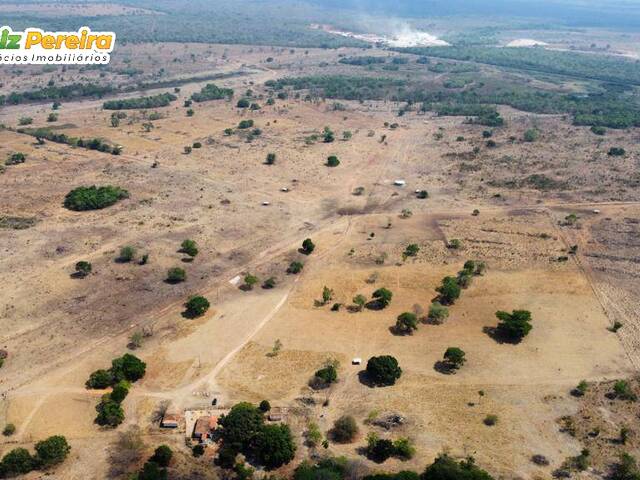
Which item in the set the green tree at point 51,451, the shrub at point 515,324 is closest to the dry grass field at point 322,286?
the green tree at point 51,451

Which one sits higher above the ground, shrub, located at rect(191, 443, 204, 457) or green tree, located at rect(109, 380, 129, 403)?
shrub, located at rect(191, 443, 204, 457)

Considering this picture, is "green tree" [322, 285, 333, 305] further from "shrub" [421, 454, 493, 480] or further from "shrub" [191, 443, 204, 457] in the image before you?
"shrub" [421, 454, 493, 480]

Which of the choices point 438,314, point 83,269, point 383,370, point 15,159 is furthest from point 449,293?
point 15,159

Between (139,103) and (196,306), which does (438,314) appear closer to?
(196,306)

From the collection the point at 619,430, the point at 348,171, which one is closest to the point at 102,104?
the point at 348,171

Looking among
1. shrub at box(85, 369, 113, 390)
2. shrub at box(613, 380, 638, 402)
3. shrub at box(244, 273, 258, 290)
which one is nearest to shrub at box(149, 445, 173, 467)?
shrub at box(85, 369, 113, 390)

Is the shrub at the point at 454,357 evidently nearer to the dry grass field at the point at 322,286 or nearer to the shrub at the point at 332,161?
the dry grass field at the point at 322,286

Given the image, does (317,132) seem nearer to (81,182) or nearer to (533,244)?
(81,182)
